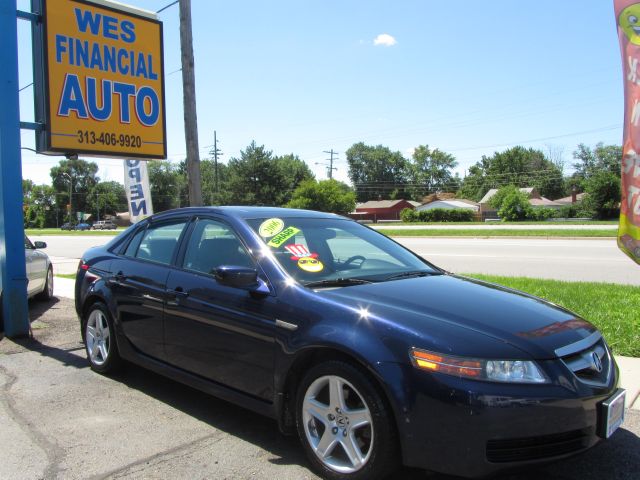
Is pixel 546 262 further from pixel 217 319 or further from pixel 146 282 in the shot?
pixel 217 319

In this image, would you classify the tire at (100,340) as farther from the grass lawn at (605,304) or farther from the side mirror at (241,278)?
the grass lawn at (605,304)

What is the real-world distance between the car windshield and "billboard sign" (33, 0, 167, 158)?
5.12 m

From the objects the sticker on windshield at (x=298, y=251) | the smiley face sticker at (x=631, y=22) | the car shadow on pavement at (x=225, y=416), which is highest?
the smiley face sticker at (x=631, y=22)

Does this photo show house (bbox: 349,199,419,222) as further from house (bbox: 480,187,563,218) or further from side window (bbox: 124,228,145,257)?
side window (bbox: 124,228,145,257)

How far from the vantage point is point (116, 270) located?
16.4 ft

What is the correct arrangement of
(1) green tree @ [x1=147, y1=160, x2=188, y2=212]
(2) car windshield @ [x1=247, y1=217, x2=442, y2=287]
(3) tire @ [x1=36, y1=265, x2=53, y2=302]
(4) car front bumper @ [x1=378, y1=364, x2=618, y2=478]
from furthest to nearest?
(1) green tree @ [x1=147, y1=160, x2=188, y2=212], (3) tire @ [x1=36, y1=265, x2=53, y2=302], (2) car windshield @ [x1=247, y1=217, x2=442, y2=287], (4) car front bumper @ [x1=378, y1=364, x2=618, y2=478]

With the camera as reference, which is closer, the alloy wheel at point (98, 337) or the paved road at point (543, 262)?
the alloy wheel at point (98, 337)

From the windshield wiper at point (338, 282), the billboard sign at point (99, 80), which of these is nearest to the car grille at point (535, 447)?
the windshield wiper at point (338, 282)

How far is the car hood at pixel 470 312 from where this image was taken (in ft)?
9.25

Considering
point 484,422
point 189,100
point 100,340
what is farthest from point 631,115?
point 189,100

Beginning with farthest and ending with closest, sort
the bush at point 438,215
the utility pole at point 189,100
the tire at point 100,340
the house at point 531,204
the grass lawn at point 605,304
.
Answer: the house at point 531,204
the bush at point 438,215
the utility pole at point 189,100
the grass lawn at point 605,304
the tire at point 100,340

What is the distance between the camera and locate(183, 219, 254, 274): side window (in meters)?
3.89

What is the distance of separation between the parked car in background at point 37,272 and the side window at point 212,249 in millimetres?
5440

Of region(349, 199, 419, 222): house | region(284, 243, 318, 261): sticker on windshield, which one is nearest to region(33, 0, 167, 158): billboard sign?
region(284, 243, 318, 261): sticker on windshield
